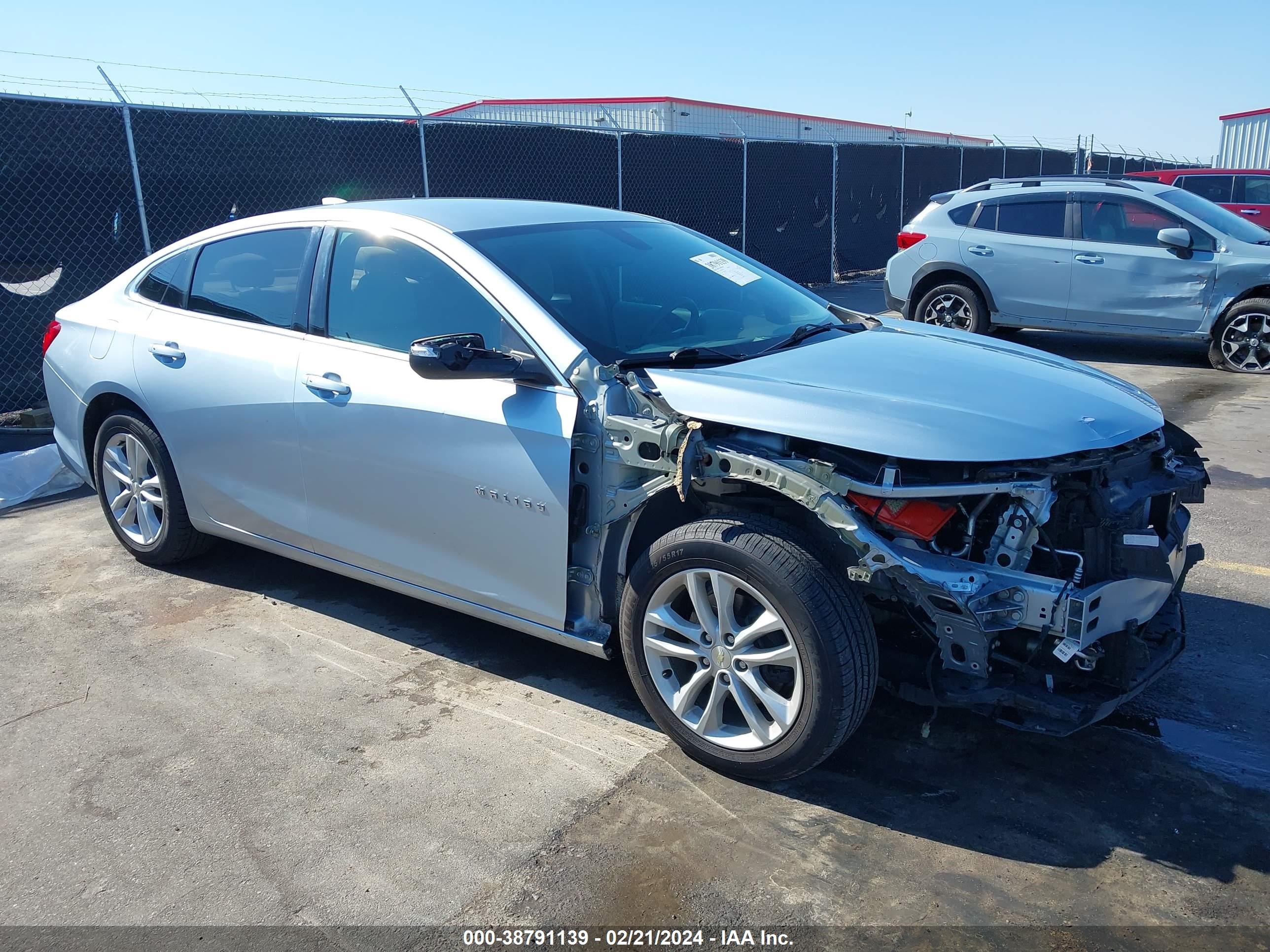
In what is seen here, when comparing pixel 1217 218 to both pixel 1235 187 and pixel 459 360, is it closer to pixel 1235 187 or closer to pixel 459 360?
pixel 1235 187

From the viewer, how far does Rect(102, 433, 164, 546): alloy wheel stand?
16.5ft

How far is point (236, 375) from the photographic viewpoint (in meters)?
4.42

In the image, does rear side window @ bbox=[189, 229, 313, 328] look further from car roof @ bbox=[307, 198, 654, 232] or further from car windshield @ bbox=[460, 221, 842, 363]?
car windshield @ bbox=[460, 221, 842, 363]

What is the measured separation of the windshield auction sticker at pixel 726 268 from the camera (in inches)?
174

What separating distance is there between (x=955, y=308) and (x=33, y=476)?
28.8ft

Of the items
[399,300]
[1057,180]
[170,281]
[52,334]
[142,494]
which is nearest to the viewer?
[399,300]

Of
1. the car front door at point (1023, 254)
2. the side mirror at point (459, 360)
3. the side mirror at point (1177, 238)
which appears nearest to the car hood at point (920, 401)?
the side mirror at point (459, 360)

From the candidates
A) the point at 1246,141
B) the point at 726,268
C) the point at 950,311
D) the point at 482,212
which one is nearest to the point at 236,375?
the point at 482,212

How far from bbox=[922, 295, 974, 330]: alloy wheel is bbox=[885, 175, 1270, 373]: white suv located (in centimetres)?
1

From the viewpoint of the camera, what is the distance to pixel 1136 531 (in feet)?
10.4

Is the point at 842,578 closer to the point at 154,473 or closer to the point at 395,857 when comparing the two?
the point at 395,857

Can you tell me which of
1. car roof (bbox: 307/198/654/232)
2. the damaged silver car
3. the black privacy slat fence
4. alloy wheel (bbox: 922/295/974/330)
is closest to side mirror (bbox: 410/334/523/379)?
the damaged silver car

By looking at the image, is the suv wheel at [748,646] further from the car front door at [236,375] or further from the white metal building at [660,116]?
the white metal building at [660,116]

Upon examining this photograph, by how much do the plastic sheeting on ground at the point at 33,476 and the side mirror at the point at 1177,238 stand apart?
30.7 feet
